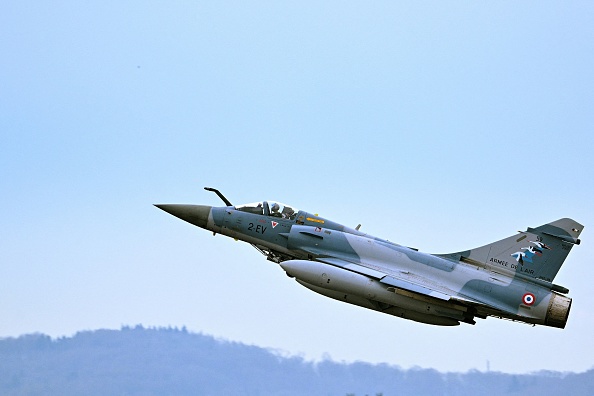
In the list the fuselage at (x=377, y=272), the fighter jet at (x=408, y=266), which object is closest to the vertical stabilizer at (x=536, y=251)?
the fighter jet at (x=408, y=266)

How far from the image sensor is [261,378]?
56.3 meters

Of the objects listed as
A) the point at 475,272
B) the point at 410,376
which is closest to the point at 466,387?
the point at 410,376

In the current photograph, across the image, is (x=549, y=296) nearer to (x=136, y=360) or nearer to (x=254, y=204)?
(x=254, y=204)

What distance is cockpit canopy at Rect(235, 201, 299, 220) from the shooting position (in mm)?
28141

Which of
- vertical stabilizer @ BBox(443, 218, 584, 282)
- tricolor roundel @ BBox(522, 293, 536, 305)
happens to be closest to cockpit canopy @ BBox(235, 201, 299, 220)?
vertical stabilizer @ BBox(443, 218, 584, 282)

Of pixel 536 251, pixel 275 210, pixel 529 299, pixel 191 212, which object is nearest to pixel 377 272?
pixel 275 210

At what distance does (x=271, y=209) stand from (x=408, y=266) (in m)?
4.19

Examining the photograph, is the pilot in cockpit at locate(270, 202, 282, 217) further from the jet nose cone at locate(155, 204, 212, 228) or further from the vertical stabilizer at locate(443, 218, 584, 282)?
the vertical stabilizer at locate(443, 218, 584, 282)

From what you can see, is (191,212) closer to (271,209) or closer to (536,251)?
(271,209)

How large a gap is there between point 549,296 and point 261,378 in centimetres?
3171

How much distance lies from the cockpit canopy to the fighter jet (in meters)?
0.03

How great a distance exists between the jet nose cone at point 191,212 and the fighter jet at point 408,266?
28 millimetres

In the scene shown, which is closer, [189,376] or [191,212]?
[191,212]

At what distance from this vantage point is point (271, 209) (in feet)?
92.6
